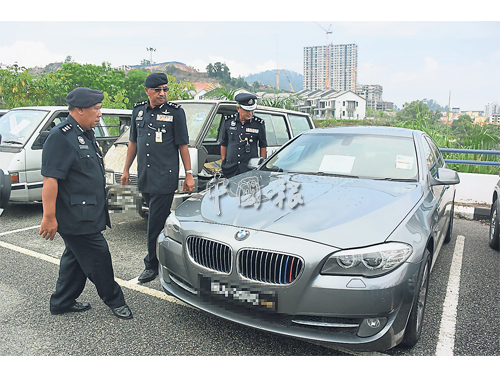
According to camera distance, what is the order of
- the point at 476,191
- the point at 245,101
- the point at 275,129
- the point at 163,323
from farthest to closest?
the point at 476,191 → the point at 275,129 → the point at 245,101 → the point at 163,323

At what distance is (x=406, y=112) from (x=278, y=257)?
30.5 ft

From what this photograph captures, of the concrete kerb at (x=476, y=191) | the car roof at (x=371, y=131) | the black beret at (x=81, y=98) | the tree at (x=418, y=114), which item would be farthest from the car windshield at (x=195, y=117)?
the tree at (x=418, y=114)

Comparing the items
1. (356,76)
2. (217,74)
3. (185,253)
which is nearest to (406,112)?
(185,253)

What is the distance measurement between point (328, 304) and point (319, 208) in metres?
0.73

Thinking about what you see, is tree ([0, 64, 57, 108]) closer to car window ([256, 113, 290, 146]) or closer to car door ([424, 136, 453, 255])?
car window ([256, 113, 290, 146])

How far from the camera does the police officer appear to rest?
3.87 meters

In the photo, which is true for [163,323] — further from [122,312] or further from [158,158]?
[158,158]

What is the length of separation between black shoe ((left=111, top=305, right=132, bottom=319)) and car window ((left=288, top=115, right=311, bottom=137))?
473 cm

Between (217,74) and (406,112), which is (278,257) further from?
(217,74)

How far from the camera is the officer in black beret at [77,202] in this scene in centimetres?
280

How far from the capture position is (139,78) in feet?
285

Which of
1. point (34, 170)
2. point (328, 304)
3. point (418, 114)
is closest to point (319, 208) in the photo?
point (328, 304)

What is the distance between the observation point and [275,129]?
22.2ft

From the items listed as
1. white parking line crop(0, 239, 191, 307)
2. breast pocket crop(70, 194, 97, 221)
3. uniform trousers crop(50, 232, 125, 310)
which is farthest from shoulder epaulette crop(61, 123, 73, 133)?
white parking line crop(0, 239, 191, 307)
